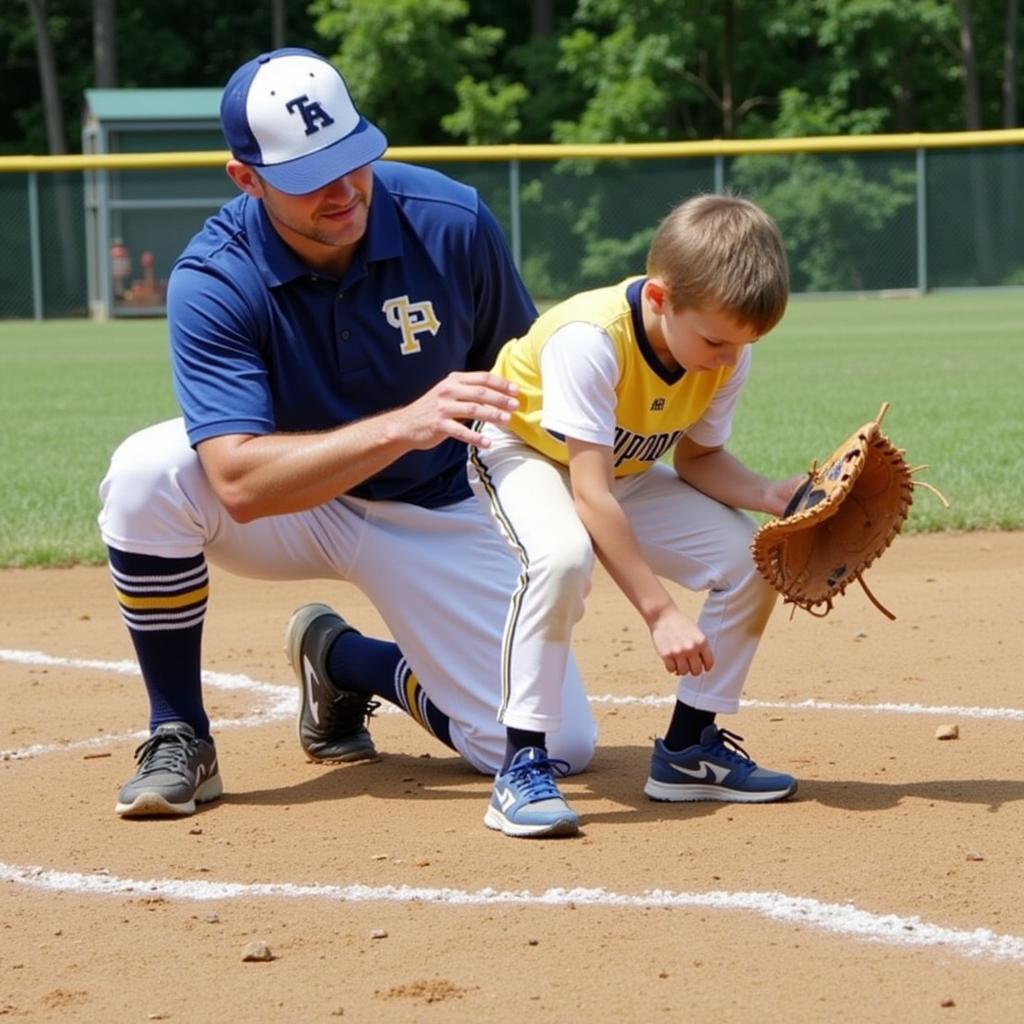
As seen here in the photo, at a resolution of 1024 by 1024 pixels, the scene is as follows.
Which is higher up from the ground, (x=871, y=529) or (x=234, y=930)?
(x=871, y=529)

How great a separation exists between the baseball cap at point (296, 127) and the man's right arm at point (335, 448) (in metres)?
0.49

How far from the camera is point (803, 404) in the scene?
10.6 m

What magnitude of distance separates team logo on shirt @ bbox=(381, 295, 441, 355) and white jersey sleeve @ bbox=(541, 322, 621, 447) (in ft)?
1.63

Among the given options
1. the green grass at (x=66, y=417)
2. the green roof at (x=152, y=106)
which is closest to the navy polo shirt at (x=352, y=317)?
the green grass at (x=66, y=417)

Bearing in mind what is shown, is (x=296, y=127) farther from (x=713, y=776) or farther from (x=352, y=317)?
(x=713, y=776)

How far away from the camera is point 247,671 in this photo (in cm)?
480

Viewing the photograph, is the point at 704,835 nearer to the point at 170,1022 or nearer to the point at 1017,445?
the point at 170,1022

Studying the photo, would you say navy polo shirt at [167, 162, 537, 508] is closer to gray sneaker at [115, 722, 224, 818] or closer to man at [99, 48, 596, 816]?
man at [99, 48, 596, 816]

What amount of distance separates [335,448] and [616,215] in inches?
698

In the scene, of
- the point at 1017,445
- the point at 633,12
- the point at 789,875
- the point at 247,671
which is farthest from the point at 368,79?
the point at 789,875

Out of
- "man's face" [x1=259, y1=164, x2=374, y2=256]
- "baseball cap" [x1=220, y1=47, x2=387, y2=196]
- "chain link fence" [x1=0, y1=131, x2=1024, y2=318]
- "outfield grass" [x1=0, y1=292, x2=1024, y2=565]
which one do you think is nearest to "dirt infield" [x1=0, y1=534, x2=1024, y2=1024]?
"man's face" [x1=259, y1=164, x2=374, y2=256]

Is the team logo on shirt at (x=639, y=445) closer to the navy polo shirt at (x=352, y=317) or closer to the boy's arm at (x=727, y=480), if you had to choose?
the boy's arm at (x=727, y=480)

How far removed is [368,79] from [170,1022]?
2617 cm

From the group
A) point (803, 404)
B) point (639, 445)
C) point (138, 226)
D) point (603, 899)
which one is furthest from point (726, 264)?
point (138, 226)
